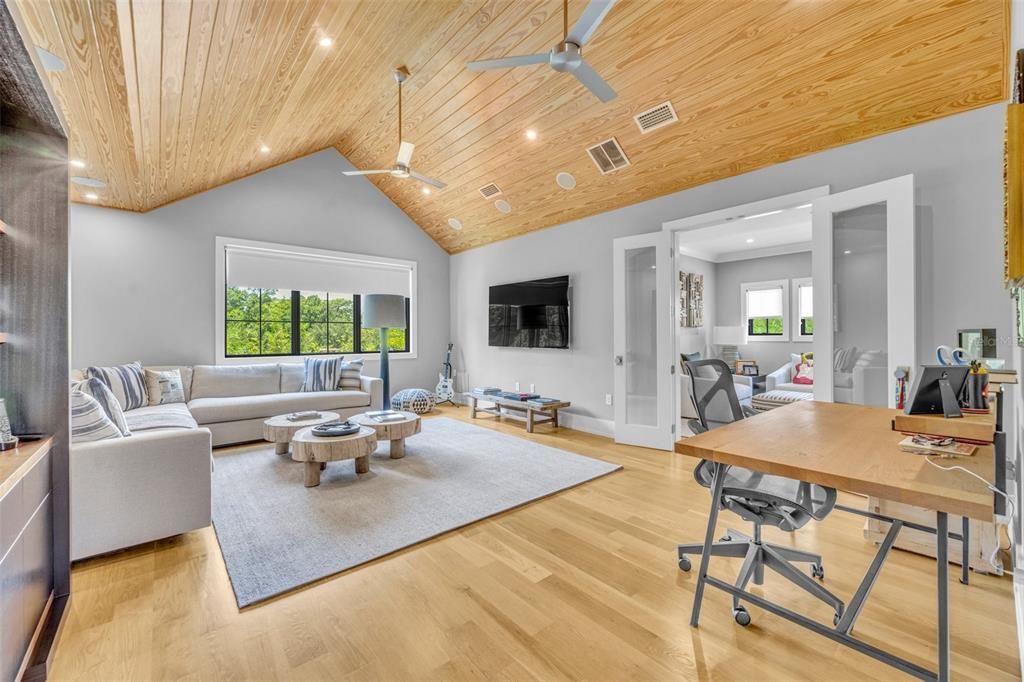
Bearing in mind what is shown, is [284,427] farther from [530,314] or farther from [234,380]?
[530,314]

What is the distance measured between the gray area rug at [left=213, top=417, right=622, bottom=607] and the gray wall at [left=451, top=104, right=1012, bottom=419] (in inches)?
55.4

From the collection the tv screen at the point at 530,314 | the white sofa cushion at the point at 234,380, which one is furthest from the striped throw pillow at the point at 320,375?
the tv screen at the point at 530,314

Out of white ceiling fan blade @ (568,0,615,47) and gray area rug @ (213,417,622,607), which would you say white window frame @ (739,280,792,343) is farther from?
white ceiling fan blade @ (568,0,615,47)

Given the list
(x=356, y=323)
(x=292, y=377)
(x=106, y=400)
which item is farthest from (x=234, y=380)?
(x=106, y=400)

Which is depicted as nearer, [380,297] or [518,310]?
[380,297]

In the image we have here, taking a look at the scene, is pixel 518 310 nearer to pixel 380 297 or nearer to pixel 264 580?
pixel 380 297

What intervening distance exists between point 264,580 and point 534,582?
1.24m

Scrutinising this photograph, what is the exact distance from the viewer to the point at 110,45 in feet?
5.94

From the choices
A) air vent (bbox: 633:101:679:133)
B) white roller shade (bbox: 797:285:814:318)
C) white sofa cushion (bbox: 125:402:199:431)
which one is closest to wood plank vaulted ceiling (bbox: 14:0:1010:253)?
air vent (bbox: 633:101:679:133)

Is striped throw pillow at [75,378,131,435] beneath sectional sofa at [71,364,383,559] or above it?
above

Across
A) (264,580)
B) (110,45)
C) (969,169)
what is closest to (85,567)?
(264,580)

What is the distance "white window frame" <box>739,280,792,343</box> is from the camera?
23.2ft

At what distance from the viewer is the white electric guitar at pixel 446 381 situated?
6844mm

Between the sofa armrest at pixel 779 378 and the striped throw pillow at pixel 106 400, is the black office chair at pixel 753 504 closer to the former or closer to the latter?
the striped throw pillow at pixel 106 400
